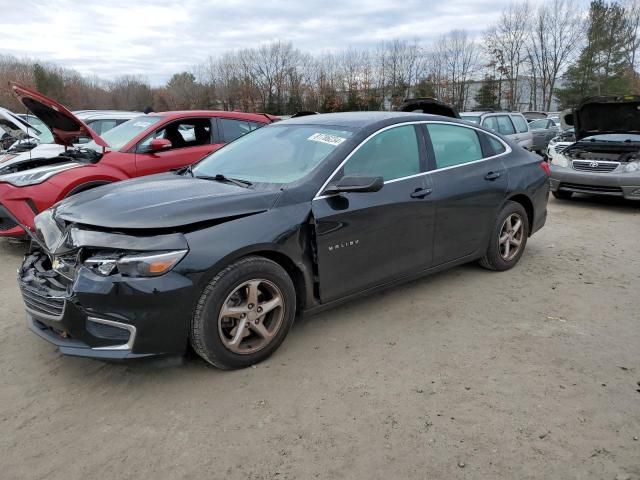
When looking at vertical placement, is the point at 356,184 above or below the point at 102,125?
below

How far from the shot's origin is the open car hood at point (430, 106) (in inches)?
322

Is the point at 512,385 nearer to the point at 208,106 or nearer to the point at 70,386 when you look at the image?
the point at 70,386

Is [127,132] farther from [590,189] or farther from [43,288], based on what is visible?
[590,189]

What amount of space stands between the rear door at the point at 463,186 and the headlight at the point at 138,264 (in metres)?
2.29

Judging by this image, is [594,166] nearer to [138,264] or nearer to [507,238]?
[507,238]

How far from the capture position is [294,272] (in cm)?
333

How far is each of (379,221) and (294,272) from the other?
2.61ft

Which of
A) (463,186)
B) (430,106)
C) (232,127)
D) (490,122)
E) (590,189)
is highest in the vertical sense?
(430,106)

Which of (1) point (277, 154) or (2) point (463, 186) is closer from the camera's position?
(1) point (277, 154)

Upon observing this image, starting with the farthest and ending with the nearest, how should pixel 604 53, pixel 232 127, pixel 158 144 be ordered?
pixel 604 53, pixel 232 127, pixel 158 144

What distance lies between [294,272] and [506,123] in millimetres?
10329

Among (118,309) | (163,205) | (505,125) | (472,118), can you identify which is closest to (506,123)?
(505,125)

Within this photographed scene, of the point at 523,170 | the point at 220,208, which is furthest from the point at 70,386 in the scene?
the point at 523,170

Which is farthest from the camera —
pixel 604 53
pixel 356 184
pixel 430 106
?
pixel 604 53
